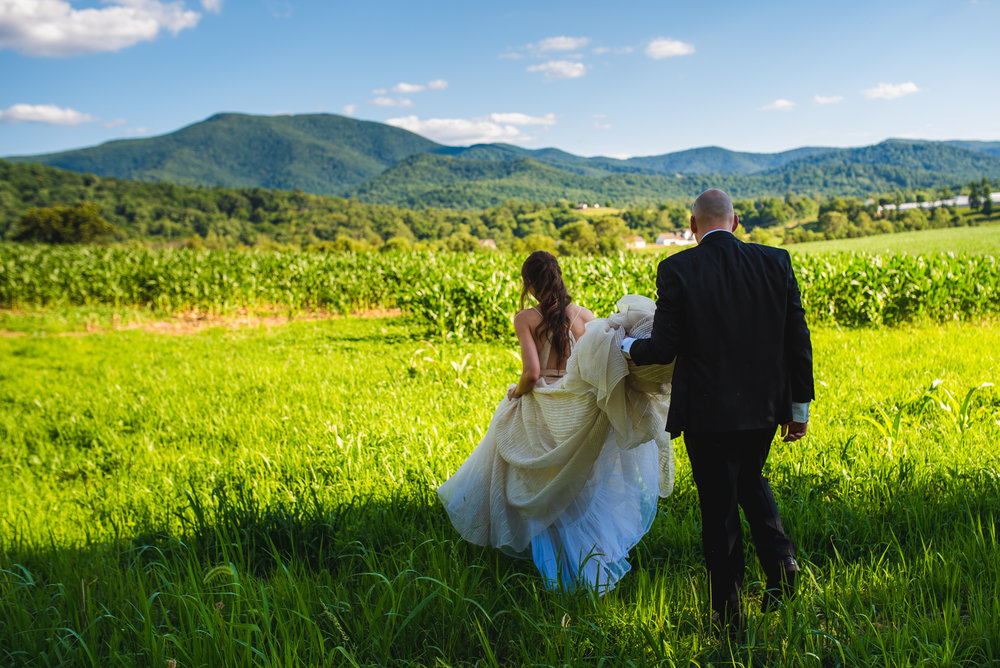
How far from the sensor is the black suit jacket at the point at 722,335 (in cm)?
222

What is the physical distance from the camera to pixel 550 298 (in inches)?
127

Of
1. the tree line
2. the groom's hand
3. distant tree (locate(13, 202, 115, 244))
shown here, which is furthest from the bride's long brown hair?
distant tree (locate(13, 202, 115, 244))

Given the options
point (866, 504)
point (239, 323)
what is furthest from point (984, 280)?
point (239, 323)

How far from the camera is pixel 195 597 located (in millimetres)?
2389

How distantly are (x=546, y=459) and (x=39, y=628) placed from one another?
8.32ft

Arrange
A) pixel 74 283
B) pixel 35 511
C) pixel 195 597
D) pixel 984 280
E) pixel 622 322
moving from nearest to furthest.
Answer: pixel 195 597
pixel 622 322
pixel 35 511
pixel 984 280
pixel 74 283

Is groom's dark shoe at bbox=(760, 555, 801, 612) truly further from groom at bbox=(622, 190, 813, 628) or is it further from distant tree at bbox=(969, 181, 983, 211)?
distant tree at bbox=(969, 181, 983, 211)

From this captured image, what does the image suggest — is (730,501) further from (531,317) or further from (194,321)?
(194,321)

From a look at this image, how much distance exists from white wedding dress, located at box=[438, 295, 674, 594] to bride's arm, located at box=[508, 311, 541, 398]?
7cm

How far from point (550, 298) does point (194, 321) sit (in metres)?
17.7

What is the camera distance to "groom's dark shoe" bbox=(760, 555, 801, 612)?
97.8 inches

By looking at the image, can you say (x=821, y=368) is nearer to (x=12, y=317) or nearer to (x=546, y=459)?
(x=546, y=459)

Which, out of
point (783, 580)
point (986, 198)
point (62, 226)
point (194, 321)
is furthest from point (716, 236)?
point (986, 198)

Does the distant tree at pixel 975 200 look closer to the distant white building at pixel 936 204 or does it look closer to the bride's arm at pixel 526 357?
the distant white building at pixel 936 204
